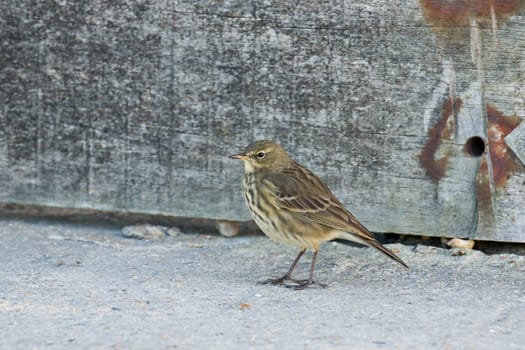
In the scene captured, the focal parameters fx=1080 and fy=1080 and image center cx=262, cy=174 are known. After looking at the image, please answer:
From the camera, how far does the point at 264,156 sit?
6117mm

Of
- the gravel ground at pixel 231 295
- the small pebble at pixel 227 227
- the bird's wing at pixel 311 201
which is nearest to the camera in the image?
the gravel ground at pixel 231 295

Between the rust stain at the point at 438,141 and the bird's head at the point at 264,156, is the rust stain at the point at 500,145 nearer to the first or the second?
the rust stain at the point at 438,141

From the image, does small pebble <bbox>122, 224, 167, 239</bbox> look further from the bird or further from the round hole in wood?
the round hole in wood

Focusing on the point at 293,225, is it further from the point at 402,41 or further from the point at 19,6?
the point at 19,6

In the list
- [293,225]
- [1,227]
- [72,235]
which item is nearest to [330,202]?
[293,225]

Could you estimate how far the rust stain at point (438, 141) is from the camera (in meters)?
6.13

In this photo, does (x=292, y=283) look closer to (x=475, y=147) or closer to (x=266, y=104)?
(x=266, y=104)

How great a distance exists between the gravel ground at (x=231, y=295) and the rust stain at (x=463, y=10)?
134 cm

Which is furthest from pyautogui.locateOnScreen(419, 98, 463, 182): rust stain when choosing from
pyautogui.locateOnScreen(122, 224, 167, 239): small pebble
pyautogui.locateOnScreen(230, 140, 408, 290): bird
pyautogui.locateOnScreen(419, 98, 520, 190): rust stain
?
pyautogui.locateOnScreen(122, 224, 167, 239): small pebble

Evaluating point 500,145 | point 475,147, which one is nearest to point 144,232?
point 475,147

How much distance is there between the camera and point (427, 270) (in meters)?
6.04

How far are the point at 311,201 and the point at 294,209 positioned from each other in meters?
0.10

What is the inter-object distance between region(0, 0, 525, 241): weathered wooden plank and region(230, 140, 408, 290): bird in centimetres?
33

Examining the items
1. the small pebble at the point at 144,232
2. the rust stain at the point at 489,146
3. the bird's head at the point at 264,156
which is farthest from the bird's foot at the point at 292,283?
the small pebble at the point at 144,232
